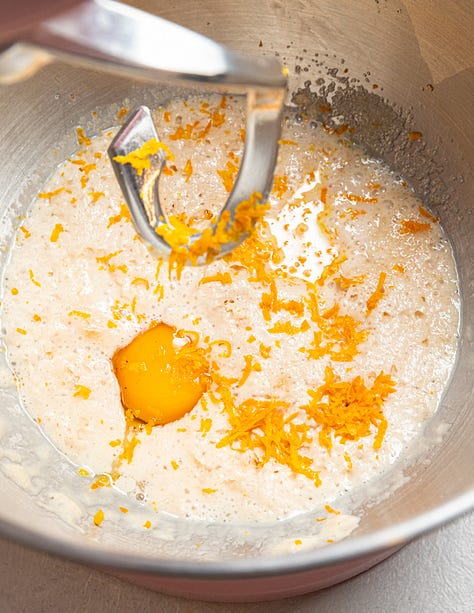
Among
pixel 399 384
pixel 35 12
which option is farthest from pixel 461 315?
pixel 35 12

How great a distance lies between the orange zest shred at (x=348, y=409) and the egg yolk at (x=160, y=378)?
24cm

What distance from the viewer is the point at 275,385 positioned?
1516 mm

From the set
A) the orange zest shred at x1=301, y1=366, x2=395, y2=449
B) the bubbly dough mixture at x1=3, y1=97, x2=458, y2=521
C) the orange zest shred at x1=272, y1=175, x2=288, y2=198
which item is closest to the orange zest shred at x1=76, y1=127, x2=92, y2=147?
the bubbly dough mixture at x1=3, y1=97, x2=458, y2=521

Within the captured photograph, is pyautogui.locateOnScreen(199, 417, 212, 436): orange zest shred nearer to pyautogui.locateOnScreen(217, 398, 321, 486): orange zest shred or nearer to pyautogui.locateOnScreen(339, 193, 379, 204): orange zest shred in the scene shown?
pyautogui.locateOnScreen(217, 398, 321, 486): orange zest shred

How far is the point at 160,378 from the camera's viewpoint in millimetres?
1511

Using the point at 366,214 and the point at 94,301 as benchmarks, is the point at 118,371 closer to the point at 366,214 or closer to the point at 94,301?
the point at 94,301

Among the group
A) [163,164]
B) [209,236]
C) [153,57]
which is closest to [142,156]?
[163,164]

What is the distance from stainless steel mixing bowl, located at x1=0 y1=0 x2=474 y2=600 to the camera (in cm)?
130

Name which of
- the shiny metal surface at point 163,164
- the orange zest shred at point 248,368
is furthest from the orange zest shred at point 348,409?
the shiny metal surface at point 163,164

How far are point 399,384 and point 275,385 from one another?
0.27 m

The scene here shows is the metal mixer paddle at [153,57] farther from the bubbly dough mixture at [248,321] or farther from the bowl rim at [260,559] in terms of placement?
the bowl rim at [260,559]

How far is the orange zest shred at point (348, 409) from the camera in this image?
1.47 meters

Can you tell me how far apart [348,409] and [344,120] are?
29.2 inches

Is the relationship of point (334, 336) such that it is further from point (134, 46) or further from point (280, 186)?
point (134, 46)
